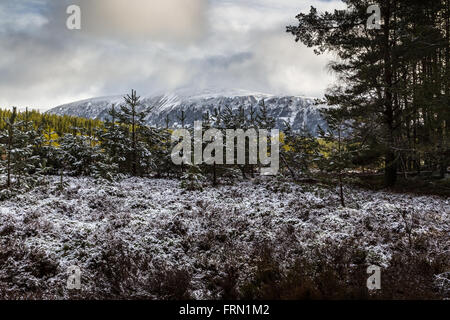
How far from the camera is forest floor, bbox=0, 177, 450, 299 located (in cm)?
Answer: 429

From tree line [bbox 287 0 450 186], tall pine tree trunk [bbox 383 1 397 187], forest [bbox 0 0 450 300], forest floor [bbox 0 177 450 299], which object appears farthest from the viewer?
tall pine tree trunk [bbox 383 1 397 187]

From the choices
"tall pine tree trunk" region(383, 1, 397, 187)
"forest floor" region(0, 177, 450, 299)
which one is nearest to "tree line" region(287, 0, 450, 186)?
"tall pine tree trunk" region(383, 1, 397, 187)

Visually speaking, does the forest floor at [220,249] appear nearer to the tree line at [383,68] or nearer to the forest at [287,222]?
the forest at [287,222]

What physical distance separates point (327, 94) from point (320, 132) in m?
7.23

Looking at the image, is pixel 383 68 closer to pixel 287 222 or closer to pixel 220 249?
pixel 287 222

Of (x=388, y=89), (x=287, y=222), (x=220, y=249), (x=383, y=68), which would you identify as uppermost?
(x=383, y=68)

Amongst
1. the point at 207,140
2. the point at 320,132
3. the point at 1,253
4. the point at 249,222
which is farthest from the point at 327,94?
the point at 1,253

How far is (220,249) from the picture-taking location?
244 inches

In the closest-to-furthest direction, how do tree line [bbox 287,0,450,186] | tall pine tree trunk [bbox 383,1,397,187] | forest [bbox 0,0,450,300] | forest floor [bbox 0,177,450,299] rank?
1. forest floor [bbox 0,177,450,299]
2. forest [bbox 0,0,450,300]
3. tree line [bbox 287,0,450,186]
4. tall pine tree trunk [bbox 383,1,397,187]

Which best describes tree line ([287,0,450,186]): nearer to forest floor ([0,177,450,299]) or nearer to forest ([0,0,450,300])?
forest ([0,0,450,300])

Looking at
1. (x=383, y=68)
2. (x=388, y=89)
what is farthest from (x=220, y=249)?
(x=383, y=68)

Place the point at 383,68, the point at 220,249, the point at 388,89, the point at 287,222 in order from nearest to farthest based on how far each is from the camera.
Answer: the point at 220,249
the point at 287,222
the point at 388,89
the point at 383,68

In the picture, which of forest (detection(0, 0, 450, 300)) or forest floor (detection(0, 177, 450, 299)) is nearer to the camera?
forest floor (detection(0, 177, 450, 299))

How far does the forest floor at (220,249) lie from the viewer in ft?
14.1
